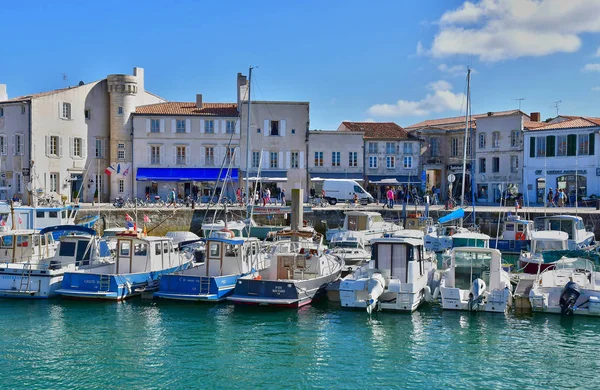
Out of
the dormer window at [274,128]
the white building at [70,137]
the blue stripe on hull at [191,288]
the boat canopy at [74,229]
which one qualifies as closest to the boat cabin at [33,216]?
the boat canopy at [74,229]

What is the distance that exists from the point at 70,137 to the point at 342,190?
69.3ft

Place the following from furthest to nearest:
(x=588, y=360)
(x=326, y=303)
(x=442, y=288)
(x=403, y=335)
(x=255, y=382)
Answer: (x=326, y=303) < (x=442, y=288) < (x=403, y=335) < (x=588, y=360) < (x=255, y=382)

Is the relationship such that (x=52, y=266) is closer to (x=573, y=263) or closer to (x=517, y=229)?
(x=573, y=263)

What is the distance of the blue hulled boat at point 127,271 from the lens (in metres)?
24.4

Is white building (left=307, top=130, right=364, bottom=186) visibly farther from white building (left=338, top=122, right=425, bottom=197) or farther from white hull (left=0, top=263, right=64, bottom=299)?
white hull (left=0, top=263, right=64, bottom=299)

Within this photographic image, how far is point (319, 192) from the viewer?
187ft

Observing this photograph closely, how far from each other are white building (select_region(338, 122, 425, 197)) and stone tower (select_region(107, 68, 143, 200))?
737 inches

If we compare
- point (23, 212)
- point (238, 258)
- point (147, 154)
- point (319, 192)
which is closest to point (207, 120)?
point (147, 154)

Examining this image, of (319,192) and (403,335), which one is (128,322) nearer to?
(403,335)

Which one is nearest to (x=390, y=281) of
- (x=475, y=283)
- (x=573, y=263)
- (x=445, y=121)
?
(x=475, y=283)

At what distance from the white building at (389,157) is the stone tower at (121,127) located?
61.4 ft

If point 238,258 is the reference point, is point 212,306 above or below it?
below

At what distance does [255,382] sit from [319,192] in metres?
41.0

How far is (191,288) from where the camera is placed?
24.1m
